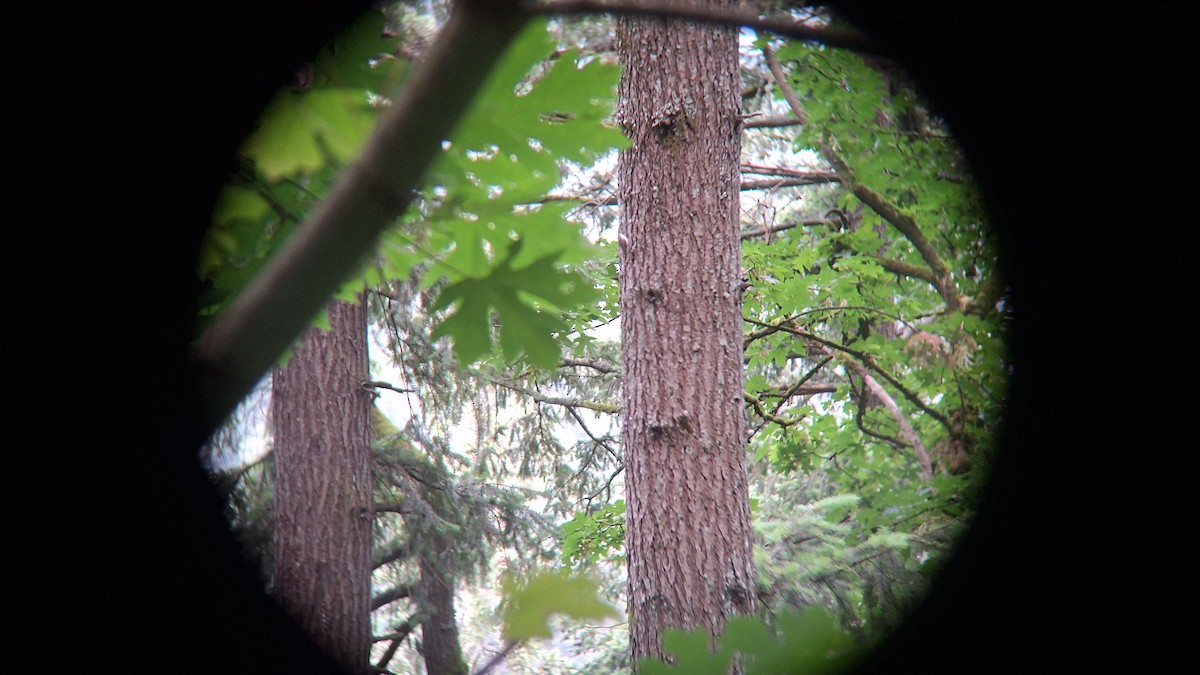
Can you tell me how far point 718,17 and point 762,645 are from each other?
47 cm

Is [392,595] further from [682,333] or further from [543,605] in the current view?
[543,605]

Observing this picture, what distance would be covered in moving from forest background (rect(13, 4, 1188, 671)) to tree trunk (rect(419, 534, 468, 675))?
6121 mm

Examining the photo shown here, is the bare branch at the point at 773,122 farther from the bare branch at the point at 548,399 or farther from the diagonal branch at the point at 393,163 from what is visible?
the diagonal branch at the point at 393,163

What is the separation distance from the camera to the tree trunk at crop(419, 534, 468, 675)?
6.49 metres

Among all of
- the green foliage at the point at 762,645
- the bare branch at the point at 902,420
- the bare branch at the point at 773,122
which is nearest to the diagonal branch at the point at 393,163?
the green foliage at the point at 762,645

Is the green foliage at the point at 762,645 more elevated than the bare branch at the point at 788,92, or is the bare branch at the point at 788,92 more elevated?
the bare branch at the point at 788,92

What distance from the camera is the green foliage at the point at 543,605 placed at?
0.46 m

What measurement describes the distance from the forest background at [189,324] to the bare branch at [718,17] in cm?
30

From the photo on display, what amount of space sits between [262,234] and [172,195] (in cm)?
6

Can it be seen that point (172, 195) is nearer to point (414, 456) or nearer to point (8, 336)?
point (8, 336)

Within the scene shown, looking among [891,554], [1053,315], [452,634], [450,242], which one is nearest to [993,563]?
[1053,315]

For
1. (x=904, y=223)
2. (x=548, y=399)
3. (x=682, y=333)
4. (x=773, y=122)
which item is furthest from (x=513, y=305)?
(x=773, y=122)

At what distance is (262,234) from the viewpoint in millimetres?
536

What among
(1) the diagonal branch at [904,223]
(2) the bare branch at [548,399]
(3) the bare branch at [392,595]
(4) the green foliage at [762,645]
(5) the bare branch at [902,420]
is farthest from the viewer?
(3) the bare branch at [392,595]
